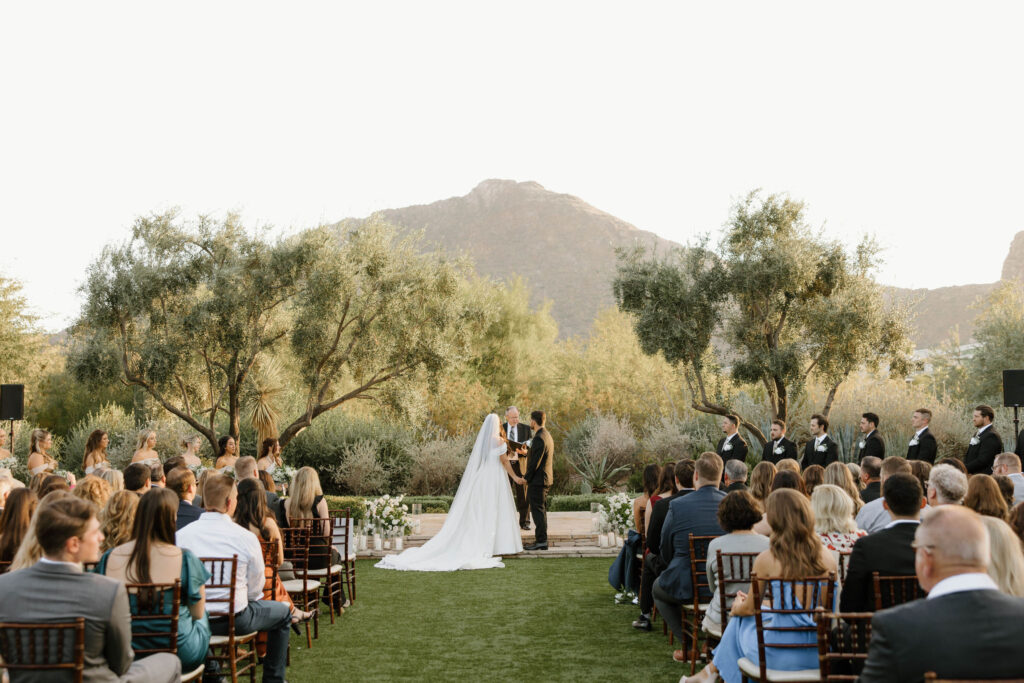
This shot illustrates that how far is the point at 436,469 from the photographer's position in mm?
21656

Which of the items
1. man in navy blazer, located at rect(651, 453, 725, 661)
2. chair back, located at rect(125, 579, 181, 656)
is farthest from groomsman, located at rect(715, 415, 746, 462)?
chair back, located at rect(125, 579, 181, 656)

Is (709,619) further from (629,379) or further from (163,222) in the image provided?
(629,379)

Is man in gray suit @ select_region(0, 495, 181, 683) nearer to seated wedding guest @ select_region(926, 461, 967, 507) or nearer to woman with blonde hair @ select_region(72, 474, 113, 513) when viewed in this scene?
woman with blonde hair @ select_region(72, 474, 113, 513)

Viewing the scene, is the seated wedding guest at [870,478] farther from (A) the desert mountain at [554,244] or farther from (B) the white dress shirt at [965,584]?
(A) the desert mountain at [554,244]

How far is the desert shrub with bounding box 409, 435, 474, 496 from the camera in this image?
70.8ft

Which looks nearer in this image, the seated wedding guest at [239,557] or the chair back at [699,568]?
the seated wedding guest at [239,557]

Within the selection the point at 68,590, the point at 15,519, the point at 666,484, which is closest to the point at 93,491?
the point at 15,519

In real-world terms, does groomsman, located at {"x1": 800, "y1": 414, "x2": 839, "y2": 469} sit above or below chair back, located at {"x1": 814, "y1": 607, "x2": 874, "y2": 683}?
above

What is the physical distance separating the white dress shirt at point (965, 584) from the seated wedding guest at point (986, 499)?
264 cm

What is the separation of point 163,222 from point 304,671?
47.9 ft

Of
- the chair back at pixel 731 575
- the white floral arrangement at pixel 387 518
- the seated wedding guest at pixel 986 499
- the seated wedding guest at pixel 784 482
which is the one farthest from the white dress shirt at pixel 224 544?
the white floral arrangement at pixel 387 518

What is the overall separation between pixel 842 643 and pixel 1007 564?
2.35 ft

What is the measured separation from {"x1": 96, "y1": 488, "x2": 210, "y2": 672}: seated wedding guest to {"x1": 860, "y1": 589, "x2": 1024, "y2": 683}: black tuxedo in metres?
3.25

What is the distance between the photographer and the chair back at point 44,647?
3.43 meters
